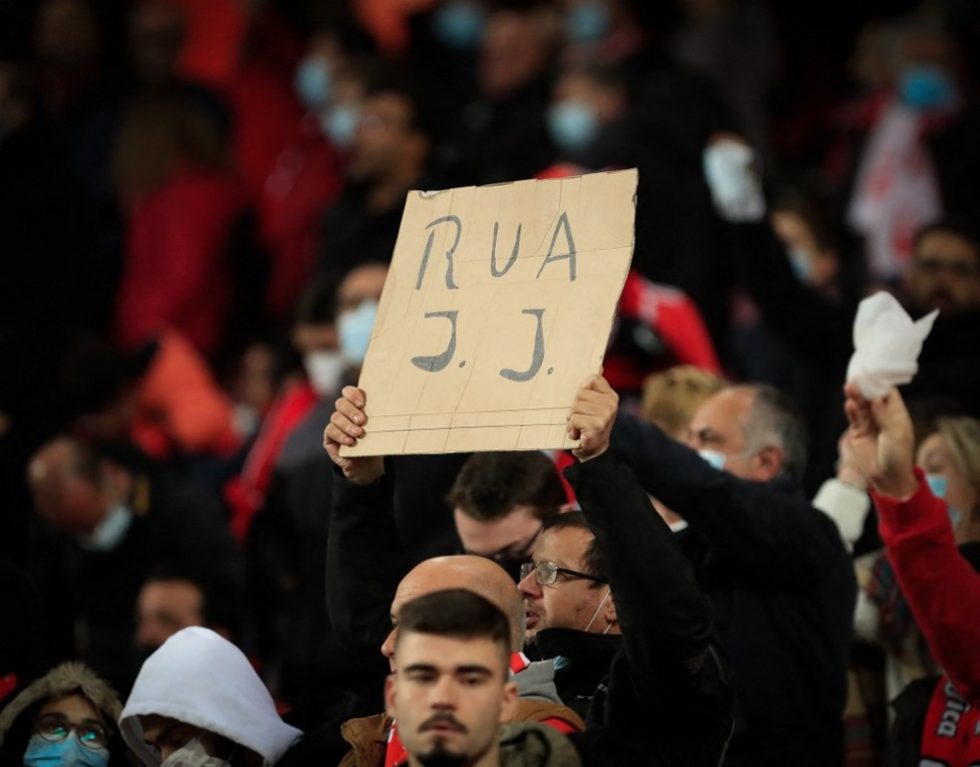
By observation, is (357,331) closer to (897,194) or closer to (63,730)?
(63,730)

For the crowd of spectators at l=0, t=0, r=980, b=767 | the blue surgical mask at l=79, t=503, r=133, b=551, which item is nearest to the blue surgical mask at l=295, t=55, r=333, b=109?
the crowd of spectators at l=0, t=0, r=980, b=767

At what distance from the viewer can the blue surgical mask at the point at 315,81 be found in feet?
A: 36.5

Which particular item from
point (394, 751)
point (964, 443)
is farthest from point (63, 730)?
point (964, 443)

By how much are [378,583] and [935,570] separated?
4.55 ft

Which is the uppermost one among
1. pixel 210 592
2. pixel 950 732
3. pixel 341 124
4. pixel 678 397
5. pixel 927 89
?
pixel 341 124

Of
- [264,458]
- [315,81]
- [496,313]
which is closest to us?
[496,313]

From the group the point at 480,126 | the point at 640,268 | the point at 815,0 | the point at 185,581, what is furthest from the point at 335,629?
the point at 815,0

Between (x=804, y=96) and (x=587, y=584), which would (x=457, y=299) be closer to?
(x=587, y=584)

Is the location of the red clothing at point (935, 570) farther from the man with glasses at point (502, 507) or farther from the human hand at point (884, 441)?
the man with glasses at point (502, 507)

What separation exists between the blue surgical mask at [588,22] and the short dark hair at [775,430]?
202 inches

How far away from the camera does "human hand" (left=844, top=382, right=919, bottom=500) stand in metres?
4.81

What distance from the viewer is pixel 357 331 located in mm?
7289

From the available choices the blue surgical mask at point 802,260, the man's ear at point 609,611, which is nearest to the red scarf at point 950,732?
the man's ear at point 609,611

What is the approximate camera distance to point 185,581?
6.97 metres
